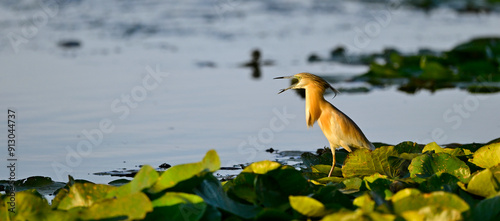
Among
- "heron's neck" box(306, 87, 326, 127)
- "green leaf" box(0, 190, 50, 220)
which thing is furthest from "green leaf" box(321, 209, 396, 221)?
"heron's neck" box(306, 87, 326, 127)

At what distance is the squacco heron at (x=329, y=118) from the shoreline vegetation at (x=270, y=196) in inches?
A: 25.9

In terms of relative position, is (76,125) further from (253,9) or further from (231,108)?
(253,9)

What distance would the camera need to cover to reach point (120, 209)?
2.89 metres

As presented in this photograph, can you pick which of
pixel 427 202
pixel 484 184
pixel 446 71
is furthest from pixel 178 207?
pixel 446 71

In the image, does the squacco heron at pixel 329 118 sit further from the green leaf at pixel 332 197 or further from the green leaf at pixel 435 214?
the green leaf at pixel 435 214

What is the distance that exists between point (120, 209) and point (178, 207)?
25 centimetres

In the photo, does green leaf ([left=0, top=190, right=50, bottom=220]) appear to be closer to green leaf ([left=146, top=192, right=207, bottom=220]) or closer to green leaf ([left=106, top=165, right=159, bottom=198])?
green leaf ([left=106, top=165, right=159, bottom=198])

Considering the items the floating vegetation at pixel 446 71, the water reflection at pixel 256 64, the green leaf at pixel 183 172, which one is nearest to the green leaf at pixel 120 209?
the green leaf at pixel 183 172

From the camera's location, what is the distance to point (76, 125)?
6.45 meters

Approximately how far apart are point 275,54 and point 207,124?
15.3 feet

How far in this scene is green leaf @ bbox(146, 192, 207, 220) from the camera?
9.85ft

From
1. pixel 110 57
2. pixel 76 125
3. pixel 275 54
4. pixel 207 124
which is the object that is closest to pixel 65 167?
pixel 76 125

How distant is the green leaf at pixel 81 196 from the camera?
3.18 meters

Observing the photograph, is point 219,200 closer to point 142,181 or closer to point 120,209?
point 142,181
